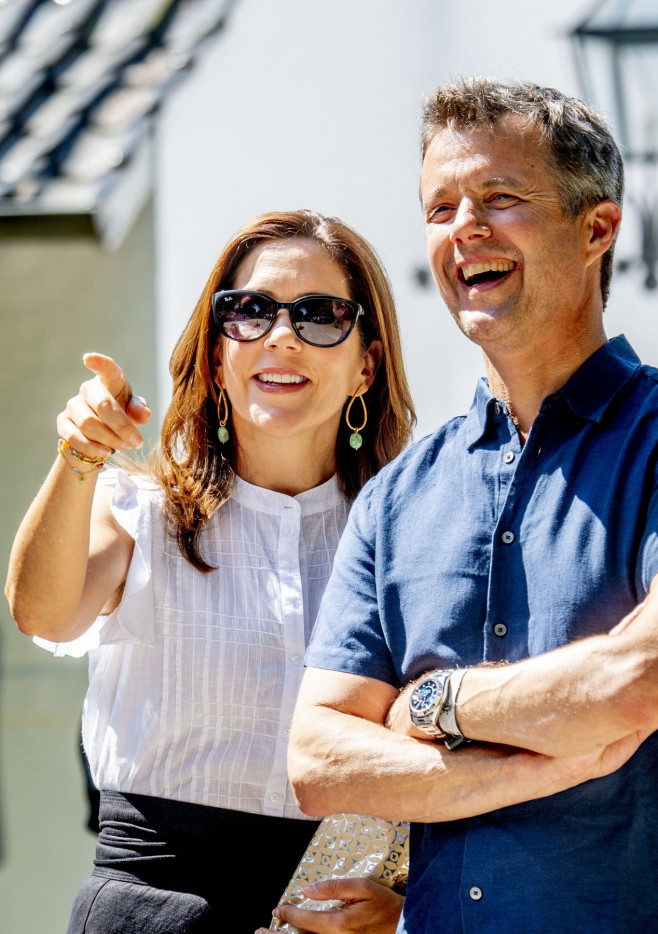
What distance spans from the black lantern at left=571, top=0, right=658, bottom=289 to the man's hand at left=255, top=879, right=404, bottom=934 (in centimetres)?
292

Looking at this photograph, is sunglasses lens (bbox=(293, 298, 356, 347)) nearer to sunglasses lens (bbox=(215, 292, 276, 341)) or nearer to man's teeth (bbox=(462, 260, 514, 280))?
sunglasses lens (bbox=(215, 292, 276, 341))

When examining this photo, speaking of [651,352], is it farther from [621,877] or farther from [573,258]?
[621,877]

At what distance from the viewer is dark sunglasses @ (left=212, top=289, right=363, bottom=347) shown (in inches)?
99.2

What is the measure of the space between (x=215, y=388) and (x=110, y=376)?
0.58m

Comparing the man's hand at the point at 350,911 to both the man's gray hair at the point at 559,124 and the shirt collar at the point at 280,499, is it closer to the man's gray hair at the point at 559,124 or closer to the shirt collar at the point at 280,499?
the shirt collar at the point at 280,499

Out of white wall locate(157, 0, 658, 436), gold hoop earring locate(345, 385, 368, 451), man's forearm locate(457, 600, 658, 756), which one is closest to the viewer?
man's forearm locate(457, 600, 658, 756)

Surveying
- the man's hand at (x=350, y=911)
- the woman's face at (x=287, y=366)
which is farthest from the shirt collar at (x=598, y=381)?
the man's hand at (x=350, y=911)

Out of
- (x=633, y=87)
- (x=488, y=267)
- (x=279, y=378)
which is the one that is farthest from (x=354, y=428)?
(x=633, y=87)

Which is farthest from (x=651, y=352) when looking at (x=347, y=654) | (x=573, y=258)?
(x=347, y=654)

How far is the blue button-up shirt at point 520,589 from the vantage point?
1.66 m

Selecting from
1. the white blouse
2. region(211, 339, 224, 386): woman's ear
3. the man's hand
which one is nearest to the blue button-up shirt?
the man's hand

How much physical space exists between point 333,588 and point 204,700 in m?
0.45

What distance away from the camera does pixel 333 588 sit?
6.68 feet

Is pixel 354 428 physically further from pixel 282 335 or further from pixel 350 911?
pixel 350 911
